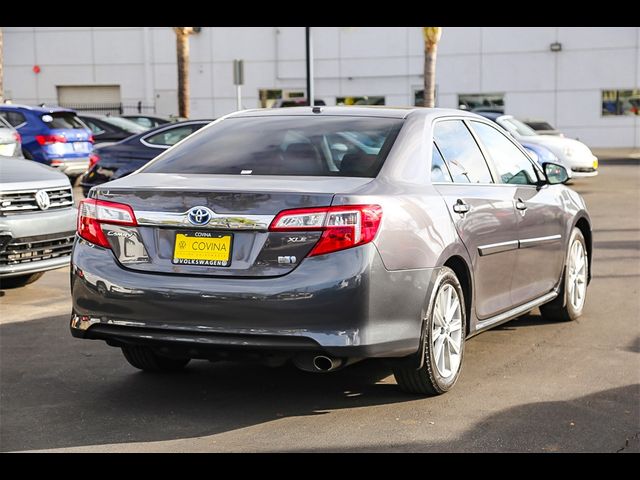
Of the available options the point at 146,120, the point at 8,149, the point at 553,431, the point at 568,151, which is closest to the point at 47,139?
the point at 146,120

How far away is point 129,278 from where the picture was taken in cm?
518

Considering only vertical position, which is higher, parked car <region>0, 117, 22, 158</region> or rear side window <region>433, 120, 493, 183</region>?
rear side window <region>433, 120, 493, 183</region>

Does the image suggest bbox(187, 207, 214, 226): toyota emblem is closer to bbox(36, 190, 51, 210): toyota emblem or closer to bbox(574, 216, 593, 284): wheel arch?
bbox(574, 216, 593, 284): wheel arch

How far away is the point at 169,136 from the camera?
51.2ft

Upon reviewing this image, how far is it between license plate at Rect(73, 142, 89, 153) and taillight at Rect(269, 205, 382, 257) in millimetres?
15378

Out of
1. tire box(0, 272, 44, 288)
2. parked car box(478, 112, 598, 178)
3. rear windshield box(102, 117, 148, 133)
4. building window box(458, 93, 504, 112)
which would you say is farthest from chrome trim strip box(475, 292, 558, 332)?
building window box(458, 93, 504, 112)

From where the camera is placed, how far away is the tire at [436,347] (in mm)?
5414

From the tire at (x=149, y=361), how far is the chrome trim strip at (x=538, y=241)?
2.32 m

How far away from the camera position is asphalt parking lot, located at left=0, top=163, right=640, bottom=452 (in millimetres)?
4859

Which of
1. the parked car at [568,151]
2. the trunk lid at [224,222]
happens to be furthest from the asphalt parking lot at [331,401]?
the parked car at [568,151]

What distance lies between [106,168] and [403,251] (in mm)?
10334

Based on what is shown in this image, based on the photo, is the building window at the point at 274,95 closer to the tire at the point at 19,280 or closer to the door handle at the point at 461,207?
the tire at the point at 19,280

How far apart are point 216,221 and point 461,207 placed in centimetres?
157
